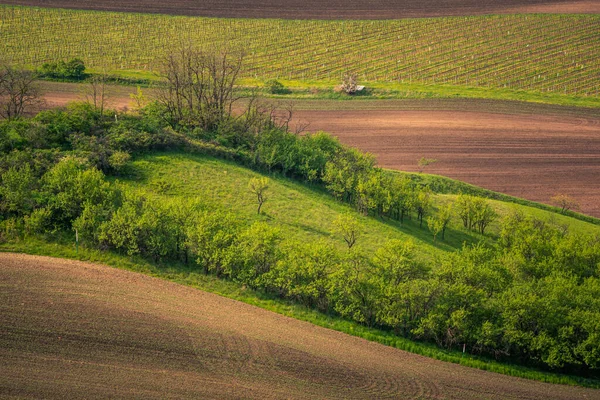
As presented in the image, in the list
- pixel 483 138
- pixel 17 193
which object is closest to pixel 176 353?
pixel 17 193

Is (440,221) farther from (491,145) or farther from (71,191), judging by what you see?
(71,191)

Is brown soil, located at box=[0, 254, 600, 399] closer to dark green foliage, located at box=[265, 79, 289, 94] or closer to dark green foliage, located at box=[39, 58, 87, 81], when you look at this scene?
dark green foliage, located at box=[39, 58, 87, 81]

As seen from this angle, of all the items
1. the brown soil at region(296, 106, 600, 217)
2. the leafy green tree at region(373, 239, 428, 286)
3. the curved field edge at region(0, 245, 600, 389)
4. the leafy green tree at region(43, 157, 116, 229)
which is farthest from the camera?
the brown soil at region(296, 106, 600, 217)

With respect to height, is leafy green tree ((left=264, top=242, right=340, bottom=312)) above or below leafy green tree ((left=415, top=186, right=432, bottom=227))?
below

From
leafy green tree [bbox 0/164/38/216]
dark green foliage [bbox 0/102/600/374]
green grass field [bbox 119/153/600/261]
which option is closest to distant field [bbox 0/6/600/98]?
green grass field [bbox 119/153/600/261]

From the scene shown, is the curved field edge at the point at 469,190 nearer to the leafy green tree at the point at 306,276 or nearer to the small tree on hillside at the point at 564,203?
the small tree on hillside at the point at 564,203

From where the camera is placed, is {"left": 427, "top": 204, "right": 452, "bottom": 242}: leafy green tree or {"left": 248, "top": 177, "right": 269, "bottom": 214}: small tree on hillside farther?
{"left": 427, "top": 204, "right": 452, "bottom": 242}: leafy green tree

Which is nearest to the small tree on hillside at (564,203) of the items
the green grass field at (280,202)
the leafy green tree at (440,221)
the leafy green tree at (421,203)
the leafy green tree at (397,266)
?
the green grass field at (280,202)
